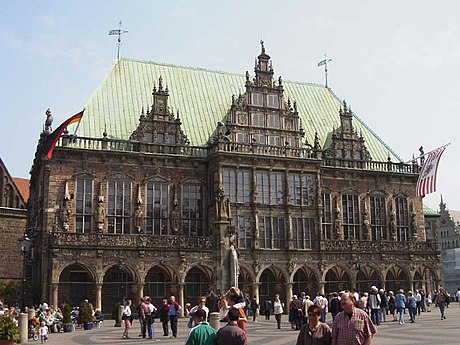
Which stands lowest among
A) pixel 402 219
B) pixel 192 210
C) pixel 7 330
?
pixel 7 330

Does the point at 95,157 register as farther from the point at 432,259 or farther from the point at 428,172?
the point at 432,259

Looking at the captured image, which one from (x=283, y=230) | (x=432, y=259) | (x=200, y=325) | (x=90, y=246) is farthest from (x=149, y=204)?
(x=200, y=325)

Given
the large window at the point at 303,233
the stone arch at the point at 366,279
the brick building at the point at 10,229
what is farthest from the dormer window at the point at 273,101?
the brick building at the point at 10,229

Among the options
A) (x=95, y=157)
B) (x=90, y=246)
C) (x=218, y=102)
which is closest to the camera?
(x=90, y=246)

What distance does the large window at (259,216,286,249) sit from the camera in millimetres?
43344

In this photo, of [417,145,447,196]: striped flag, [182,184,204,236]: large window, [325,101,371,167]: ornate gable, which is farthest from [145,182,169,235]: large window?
[417,145,447,196]: striped flag

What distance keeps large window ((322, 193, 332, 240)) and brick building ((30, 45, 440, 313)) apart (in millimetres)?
91

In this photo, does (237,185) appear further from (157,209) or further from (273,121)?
(273,121)

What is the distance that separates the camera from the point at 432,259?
4984 cm

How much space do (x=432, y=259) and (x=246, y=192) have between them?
17.8 meters

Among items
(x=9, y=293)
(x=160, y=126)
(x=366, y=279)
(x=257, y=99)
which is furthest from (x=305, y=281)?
(x=9, y=293)

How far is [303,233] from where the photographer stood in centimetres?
4453

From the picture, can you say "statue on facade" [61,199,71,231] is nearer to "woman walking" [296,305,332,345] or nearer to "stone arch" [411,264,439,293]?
"stone arch" [411,264,439,293]

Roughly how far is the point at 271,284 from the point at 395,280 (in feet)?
38.7
